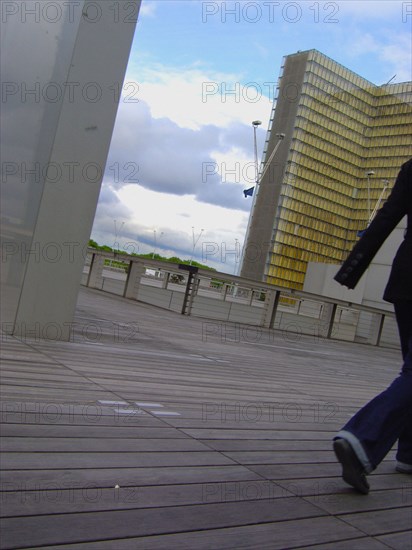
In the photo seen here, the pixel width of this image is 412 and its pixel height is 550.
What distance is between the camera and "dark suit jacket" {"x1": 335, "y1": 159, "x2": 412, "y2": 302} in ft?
6.72

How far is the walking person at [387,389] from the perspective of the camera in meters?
1.80

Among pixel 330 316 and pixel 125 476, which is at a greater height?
pixel 330 316

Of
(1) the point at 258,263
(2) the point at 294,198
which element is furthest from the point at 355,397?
(2) the point at 294,198

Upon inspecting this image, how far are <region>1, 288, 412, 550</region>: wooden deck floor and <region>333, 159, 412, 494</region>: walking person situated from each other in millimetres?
123

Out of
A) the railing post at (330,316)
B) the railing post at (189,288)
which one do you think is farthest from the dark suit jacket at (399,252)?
the railing post at (330,316)

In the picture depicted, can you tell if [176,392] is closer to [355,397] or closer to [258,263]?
[355,397]

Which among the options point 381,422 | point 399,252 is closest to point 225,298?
point 399,252

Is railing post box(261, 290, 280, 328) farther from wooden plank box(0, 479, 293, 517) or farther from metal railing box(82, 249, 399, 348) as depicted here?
wooden plank box(0, 479, 293, 517)

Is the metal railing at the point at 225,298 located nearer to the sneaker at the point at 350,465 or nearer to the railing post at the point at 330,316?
the railing post at the point at 330,316

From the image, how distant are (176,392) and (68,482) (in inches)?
61.5

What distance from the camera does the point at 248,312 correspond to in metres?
10.8

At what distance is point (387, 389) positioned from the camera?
1918 millimetres

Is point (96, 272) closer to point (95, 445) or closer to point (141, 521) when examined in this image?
point (95, 445)

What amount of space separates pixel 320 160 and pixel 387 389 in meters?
67.2
